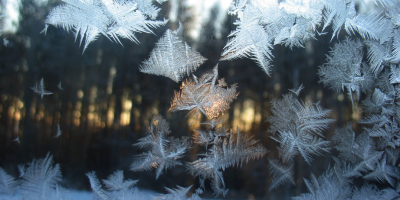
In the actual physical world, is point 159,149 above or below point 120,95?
below

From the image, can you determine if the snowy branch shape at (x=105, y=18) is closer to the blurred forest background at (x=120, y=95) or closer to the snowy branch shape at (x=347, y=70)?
the blurred forest background at (x=120, y=95)

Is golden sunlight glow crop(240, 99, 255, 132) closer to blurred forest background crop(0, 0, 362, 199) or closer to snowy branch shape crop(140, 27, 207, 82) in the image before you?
blurred forest background crop(0, 0, 362, 199)

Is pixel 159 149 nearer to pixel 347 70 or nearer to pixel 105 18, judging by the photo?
pixel 105 18

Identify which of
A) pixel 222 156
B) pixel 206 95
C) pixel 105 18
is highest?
pixel 105 18

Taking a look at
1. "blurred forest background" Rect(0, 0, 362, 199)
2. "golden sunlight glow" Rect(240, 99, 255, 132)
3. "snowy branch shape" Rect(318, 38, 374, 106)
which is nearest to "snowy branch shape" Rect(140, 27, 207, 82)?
"blurred forest background" Rect(0, 0, 362, 199)

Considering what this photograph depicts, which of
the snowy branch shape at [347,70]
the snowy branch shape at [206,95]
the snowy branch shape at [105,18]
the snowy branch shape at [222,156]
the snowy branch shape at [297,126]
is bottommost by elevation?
the snowy branch shape at [222,156]

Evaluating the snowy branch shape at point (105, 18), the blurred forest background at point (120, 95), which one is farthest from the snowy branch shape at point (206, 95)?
the snowy branch shape at point (105, 18)

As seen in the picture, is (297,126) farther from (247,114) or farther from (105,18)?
(105,18)

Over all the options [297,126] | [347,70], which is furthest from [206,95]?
[347,70]

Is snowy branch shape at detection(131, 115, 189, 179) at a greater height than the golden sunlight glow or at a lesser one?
lesser

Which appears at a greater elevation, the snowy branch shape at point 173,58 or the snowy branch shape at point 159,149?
the snowy branch shape at point 173,58
